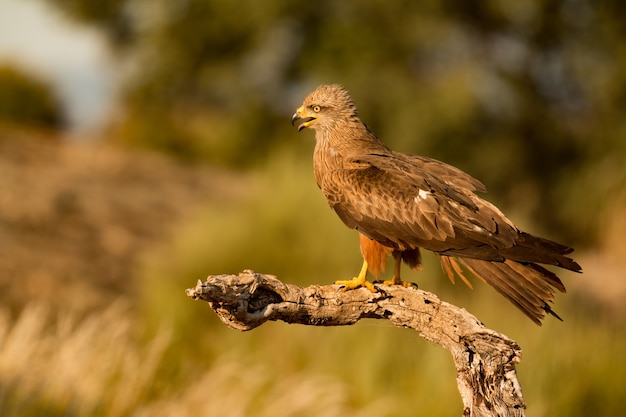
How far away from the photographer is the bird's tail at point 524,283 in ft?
10.8

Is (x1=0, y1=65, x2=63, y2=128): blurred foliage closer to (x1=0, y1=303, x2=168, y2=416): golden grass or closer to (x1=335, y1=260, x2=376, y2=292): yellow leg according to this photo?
(x1=0, y1=303, x2=168, y2=416): golden grass

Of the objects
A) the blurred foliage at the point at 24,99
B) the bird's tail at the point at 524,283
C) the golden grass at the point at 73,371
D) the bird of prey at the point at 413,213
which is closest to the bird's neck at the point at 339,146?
the bird of prey at the point at 413,213

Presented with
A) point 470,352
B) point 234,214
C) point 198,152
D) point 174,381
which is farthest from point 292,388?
point 198,152

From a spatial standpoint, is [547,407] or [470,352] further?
[547,407]

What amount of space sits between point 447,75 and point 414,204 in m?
13.6

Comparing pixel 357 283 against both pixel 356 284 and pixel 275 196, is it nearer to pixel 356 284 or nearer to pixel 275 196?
pixel 356 284

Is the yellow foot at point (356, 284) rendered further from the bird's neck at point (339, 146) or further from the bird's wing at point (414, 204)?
the bird's neck at point (339, 146)

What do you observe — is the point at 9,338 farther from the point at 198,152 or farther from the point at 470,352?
the point at 198,152

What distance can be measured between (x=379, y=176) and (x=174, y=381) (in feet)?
11.4

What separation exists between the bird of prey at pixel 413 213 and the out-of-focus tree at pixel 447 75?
1283 centimetres

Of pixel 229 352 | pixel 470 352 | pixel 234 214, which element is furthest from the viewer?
pixel 234 214

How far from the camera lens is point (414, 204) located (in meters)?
3.80

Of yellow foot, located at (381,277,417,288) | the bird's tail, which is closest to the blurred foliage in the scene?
yellow foot, located at (381,277,417,288)

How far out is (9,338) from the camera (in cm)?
661
